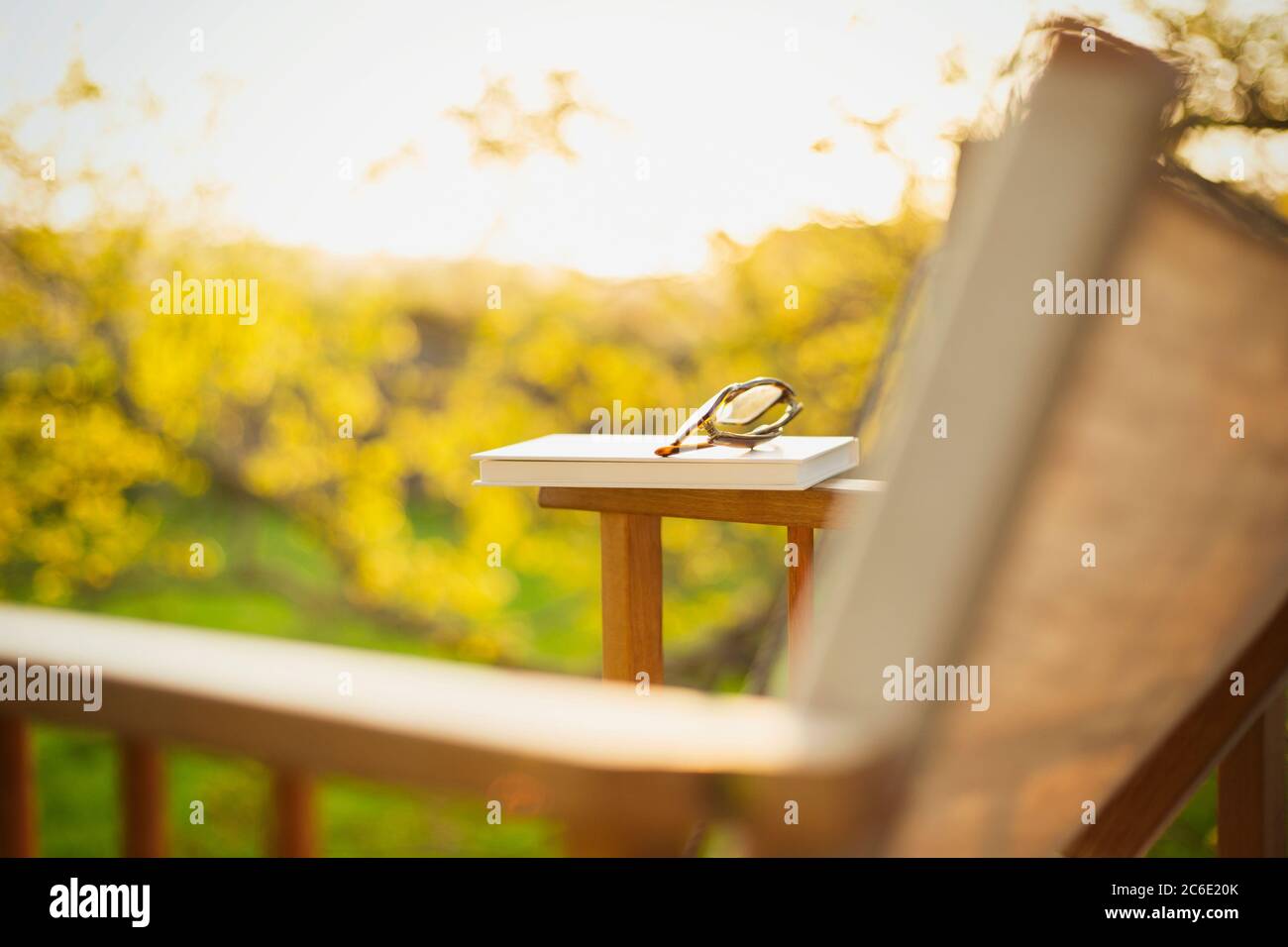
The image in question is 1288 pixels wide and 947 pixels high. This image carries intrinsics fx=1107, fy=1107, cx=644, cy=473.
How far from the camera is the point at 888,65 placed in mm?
3107

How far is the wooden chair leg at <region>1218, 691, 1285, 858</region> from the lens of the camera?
1190 millimetres

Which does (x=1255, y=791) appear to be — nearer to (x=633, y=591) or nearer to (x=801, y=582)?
(x=801, y=582)

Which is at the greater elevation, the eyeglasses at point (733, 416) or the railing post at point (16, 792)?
the eyeglasses at point (733, 416)

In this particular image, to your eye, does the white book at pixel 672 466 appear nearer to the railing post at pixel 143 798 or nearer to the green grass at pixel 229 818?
the railing post at pixel 143 798

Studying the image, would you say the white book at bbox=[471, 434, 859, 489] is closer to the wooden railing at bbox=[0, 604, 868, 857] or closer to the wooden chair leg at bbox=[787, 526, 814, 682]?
the wooden chair leg at bbox=[787, 526, 814, 682]

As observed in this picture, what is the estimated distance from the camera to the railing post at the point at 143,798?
1.90ft

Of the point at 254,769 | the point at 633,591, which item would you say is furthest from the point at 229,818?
the point at 633,591

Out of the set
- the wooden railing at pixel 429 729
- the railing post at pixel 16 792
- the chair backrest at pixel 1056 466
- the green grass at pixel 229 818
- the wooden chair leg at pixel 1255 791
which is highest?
the chair backrest at pixel 1056 466

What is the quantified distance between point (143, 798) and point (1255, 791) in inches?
44.2

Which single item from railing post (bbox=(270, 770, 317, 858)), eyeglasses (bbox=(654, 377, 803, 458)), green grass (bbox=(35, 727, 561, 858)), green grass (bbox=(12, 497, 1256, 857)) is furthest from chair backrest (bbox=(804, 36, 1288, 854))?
green grass (bbox=(35, 727, 561, 858))

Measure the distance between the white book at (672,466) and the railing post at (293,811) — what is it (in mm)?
854

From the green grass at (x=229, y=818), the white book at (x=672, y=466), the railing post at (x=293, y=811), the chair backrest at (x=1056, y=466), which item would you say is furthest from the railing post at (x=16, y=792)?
the green grass at (x=229, y=818)

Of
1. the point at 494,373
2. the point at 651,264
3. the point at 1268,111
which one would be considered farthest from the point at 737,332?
the point at 1268,111
